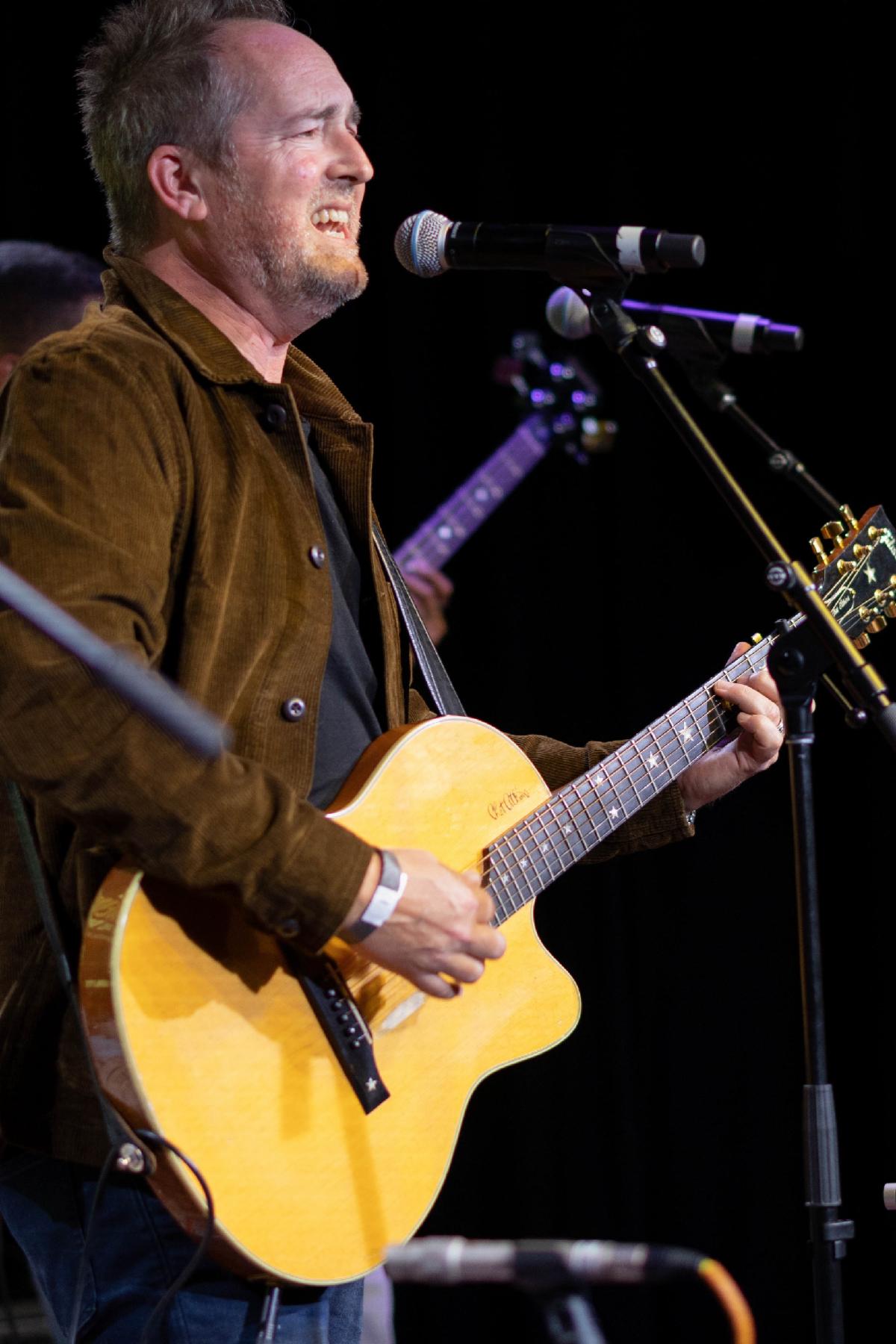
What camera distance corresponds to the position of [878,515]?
8.52 feet

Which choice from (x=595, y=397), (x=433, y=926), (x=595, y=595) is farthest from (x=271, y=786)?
(x=595, y=397)

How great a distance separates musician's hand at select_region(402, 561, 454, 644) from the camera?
4164 mm

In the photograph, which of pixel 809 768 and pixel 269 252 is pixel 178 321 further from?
pixel 809 768

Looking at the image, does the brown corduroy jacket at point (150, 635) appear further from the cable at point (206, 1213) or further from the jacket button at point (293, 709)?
the cable at point (206, 1213)

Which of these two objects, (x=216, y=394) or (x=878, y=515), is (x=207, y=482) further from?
(x=878, y=515)

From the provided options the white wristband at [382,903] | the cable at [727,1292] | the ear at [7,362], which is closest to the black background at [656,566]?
the ear at [7,362]

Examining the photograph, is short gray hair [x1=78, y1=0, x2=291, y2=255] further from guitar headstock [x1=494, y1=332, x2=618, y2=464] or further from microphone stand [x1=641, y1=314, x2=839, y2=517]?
guitar headstock [x1=494, y1=332, x2=618, y2=464]

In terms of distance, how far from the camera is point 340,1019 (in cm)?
189

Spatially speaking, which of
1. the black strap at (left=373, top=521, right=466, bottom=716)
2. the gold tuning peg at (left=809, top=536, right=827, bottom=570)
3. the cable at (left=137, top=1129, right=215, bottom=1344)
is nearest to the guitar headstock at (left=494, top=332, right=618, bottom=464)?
the gold tuning peg at (left=809, top=536, right=827, bottom=570)

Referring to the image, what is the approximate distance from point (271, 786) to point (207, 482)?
458mm

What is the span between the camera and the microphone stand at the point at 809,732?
72.1 inches

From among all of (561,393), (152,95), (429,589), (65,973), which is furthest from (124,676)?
(561,393)

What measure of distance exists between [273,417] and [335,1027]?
0.87 metres

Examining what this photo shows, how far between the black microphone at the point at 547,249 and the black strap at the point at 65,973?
958mm
